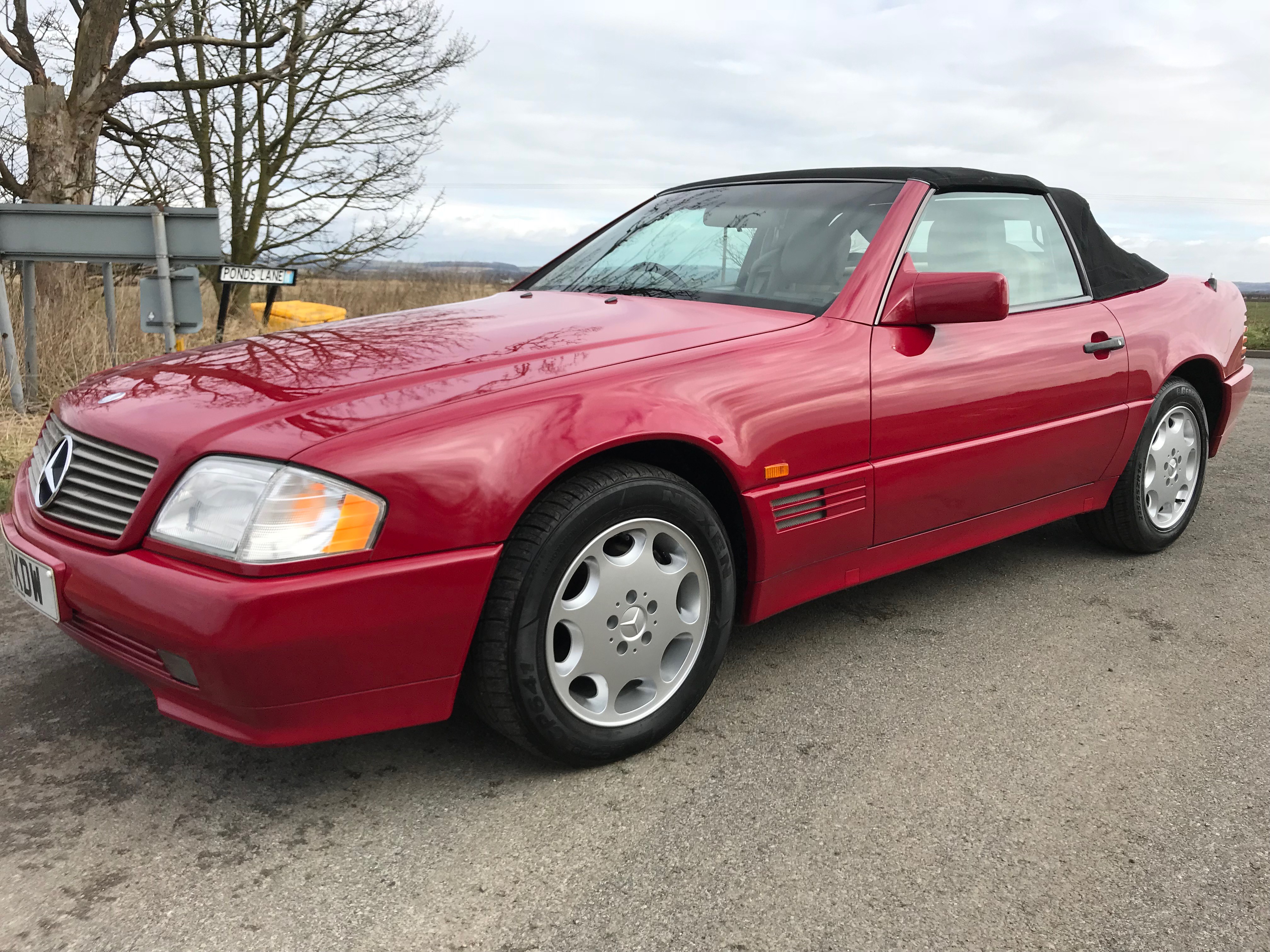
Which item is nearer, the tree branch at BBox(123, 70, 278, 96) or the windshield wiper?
the windshield wiper

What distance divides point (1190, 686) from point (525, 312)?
224 centimetres

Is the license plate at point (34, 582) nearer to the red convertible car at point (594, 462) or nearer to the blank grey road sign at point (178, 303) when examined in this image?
the red convertible car at point (594, 462)

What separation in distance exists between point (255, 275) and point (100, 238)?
1523 millimetres

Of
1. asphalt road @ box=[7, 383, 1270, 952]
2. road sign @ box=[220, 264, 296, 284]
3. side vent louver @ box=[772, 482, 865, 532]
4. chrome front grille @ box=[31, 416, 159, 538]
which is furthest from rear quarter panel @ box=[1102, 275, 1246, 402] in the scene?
road sign @ box=[220, 264, 296, 284]

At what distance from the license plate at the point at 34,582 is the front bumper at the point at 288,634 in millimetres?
29

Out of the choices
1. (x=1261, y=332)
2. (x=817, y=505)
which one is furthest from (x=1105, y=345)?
(x=1261, y=332)

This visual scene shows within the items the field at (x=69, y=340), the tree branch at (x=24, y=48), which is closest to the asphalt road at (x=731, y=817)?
the field at (x=69, y=340)

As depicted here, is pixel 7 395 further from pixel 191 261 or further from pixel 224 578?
pixel 224 578

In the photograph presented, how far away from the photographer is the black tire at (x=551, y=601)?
2.18m

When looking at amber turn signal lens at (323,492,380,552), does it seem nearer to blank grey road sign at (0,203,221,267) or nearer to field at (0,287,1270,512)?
field at (0,287,1270,512)

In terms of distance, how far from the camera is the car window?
329 cm

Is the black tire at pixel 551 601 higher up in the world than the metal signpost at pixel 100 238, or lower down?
lower down

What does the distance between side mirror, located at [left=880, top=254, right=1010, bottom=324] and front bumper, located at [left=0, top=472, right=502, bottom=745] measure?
1.49 metres

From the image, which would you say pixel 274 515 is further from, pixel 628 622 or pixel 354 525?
pixel 628 622
